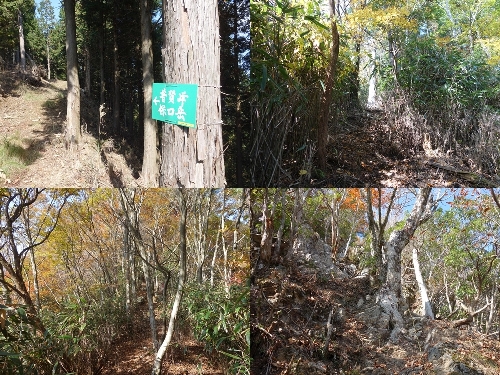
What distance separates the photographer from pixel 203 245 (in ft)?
7.07

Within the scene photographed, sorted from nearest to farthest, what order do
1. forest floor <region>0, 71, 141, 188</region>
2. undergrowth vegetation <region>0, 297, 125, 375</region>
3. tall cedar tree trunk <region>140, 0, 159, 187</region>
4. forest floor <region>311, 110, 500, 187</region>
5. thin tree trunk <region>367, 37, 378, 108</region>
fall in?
undergrowth vegetation <region>0, 297, 125, 375</region> → forest floor <region>311, 110, 500, 187</region> → forest floor <region>0, 71, 141, 188</region> → tall cedar tree trunk <region>140, 0, 159, 187</region> → thin tree trunk <region>367, 37, 378, 108</region>

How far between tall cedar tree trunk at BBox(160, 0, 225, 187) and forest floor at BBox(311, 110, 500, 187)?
1.04 meters

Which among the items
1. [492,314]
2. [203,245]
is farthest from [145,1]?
[492,314]

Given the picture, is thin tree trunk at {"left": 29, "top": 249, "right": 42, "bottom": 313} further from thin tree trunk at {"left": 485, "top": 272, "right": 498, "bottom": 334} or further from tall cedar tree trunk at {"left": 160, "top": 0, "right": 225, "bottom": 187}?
thin tree trunk at {"left": 485, "top": 272, "right": 498, "bottom": 334}

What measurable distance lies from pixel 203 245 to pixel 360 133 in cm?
202

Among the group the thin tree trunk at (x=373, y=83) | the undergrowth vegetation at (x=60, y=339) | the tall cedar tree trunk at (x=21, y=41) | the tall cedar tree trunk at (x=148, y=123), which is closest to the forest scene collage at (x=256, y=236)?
the undergrowth vegetation at (x=60, y=339)

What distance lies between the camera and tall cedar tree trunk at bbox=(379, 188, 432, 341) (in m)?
2.13

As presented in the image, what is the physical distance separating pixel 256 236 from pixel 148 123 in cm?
221

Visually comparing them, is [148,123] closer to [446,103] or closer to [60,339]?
[60,339]

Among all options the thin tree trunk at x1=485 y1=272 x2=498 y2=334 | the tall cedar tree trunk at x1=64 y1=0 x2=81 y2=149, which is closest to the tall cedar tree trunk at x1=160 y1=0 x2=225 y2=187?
the thin tree trunk at x1=485 y1=272 x2=498 y2=334

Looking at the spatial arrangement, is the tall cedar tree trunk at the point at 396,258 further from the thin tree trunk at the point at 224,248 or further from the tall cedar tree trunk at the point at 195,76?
the tall cedar tree trunk at the point at 195,76

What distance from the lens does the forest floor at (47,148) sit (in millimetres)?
2941

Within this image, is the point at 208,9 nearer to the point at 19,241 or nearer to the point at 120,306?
the point at 19,241

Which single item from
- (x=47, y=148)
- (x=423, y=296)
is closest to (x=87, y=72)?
(x=47, y=148)
